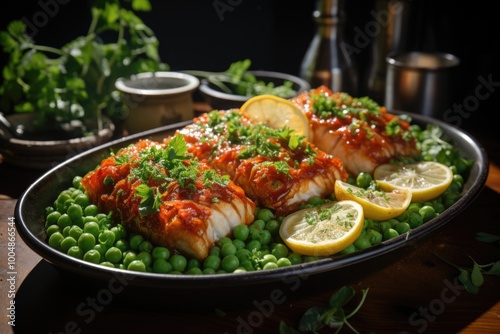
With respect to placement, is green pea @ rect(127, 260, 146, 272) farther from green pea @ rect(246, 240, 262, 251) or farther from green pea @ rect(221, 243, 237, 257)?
green pea @ rect(246, 240, 262, 251)

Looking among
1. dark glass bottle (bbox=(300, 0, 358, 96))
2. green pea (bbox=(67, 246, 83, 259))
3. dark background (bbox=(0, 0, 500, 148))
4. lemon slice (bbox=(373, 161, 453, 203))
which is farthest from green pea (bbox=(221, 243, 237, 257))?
dark background (bbox=(0, 0, 500, 148))

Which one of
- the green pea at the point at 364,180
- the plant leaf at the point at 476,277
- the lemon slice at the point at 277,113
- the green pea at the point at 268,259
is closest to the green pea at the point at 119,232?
the green pea at the point at 268,259

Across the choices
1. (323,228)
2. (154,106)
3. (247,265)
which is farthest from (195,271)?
(154,106)

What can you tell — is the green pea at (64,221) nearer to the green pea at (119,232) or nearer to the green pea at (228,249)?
the green pea at (119,232)

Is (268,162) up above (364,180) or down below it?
above

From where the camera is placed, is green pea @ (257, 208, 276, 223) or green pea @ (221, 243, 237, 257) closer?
green pea @ (221, 243, 237, 257)

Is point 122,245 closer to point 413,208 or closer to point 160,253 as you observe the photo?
point 160,253
